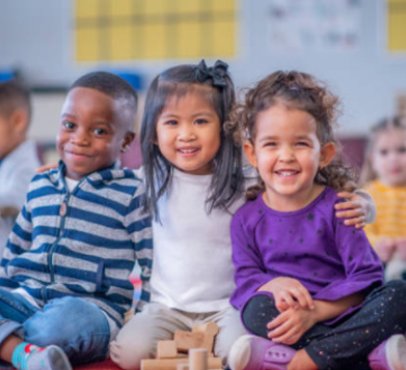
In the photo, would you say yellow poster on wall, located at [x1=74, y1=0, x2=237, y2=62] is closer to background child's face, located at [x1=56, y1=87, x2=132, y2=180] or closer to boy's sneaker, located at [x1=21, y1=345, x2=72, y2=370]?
background child's face, located at [x1=56, y1=87, x2=132, y2=180]

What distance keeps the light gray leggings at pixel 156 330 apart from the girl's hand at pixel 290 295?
11 centimetres

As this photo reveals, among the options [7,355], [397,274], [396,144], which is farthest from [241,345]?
[396,144]

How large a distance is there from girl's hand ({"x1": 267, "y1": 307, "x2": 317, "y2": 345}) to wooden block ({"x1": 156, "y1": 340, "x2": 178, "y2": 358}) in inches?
7.2

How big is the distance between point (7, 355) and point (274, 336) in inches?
21.1

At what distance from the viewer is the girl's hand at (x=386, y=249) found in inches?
97.1

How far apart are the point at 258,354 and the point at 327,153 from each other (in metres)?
0.44

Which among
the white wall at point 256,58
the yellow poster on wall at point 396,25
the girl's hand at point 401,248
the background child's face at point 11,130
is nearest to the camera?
the background child's face at point 11,130

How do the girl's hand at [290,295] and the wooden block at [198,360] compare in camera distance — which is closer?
the wooden block at [198,360]

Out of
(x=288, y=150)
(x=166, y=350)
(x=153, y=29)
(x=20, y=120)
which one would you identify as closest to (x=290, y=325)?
(x=166, y=350)

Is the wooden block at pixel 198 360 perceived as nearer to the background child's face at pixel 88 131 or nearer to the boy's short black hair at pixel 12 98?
the background child's face at pixel 88 131

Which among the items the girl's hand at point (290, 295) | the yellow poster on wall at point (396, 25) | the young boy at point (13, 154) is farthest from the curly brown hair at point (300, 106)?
the yellow poster on wall at point (396, 25)

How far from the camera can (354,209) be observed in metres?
1.60

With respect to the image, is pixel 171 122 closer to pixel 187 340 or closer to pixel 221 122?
pixel 221 122

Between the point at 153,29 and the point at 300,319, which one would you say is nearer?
the point at 300,319
